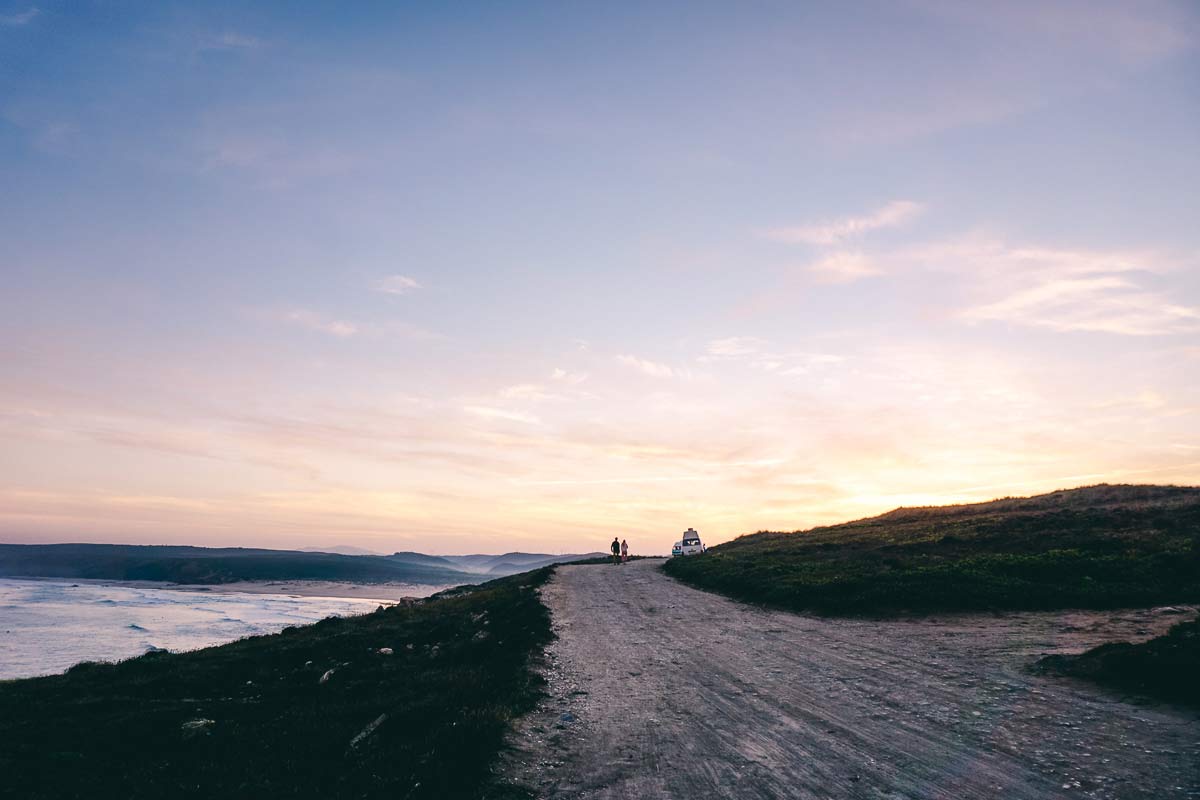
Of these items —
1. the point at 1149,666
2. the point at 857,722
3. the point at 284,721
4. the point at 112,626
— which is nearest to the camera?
the point at 857,722

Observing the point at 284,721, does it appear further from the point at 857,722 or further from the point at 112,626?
the point at 112,626

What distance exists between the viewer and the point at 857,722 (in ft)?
33.9

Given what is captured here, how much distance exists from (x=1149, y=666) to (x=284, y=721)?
702 inches

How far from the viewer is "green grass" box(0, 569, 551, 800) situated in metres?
8.97

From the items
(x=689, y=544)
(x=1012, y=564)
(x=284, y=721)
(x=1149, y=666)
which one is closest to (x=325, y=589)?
(x=689, y=544)

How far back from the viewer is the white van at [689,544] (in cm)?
6717

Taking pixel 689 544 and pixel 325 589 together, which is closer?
pixel 689 544

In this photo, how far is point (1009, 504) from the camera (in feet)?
156

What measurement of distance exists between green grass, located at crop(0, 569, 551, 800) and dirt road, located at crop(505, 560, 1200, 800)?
1.24 metres

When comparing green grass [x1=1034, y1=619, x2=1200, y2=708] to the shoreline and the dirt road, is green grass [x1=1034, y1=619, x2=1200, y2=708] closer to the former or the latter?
the dirt road

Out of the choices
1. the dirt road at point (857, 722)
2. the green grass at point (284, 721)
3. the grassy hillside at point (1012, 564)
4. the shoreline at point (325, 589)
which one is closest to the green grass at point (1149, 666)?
the dirt road at point (857, 722)

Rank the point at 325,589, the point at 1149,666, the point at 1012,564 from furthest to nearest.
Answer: the point at 325,589 < the point at 1012,564 < the point at 1149,666

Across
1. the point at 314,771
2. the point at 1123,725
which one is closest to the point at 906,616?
the point at 1123,725

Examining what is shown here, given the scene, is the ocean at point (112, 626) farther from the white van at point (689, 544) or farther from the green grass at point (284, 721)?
the white van at point (689, 544)
